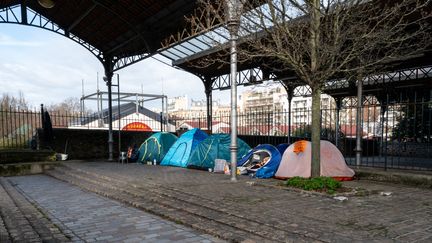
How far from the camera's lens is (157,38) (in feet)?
50.3

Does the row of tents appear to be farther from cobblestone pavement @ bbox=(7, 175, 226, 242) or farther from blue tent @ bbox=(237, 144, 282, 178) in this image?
cobblestone pavement @ bbox=(7, 175, 226, 242)

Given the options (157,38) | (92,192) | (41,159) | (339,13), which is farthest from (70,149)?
(339,13)

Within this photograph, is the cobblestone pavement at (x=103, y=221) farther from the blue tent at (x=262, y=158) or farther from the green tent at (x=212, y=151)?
the green tent at (x=212, y=151)

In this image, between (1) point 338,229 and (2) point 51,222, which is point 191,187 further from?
(1) point 338,229

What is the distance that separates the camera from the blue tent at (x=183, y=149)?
13.6 metres

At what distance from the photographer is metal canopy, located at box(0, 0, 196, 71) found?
13.3 m

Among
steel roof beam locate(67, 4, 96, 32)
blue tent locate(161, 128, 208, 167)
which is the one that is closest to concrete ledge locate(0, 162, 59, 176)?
blue tent locate(161, 128, 208, 167)

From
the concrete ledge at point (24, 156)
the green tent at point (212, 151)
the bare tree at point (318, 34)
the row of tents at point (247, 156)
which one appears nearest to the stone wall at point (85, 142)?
the concrete ledge at point (24, 156)

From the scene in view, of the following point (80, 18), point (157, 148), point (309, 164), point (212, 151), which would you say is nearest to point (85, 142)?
point (157, 148)

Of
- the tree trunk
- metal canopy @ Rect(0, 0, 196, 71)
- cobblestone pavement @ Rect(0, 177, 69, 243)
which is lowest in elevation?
cobblestone pavement @ Rect(0, 177, 69, 243)

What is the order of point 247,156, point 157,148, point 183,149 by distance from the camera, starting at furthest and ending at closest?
point 157,148 < point 183,149 < point 247,156

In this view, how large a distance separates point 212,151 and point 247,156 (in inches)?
64.5

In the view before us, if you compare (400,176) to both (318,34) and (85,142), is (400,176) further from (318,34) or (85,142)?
(85,142)

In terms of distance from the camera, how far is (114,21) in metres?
15.1
